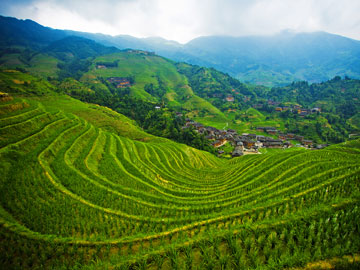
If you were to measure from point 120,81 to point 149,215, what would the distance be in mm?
139521

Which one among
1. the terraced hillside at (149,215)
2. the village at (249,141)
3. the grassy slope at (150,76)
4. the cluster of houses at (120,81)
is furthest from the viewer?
the cluster of houses at (120,81)

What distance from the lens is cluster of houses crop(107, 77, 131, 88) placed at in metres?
128

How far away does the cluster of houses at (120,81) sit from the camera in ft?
418

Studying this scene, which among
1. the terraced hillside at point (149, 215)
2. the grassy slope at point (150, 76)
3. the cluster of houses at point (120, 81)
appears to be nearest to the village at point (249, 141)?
the grassy slope at point (150, 76)

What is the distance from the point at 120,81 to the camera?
131 meters

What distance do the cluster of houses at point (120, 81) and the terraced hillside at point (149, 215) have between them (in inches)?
4798

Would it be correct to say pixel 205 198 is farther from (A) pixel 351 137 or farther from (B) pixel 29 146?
(A) pixel 351 137

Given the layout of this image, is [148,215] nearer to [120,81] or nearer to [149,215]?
[149,215]

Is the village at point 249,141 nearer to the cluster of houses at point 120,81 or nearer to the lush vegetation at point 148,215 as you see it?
the lush vegetation at point 148,215

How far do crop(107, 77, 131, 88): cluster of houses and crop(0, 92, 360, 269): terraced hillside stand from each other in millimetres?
121879

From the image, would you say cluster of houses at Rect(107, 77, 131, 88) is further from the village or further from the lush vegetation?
the lush vegetation

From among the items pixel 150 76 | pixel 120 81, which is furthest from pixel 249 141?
pixel 150 76

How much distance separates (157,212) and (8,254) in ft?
19.4

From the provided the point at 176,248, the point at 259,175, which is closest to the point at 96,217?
the point at 176,248
